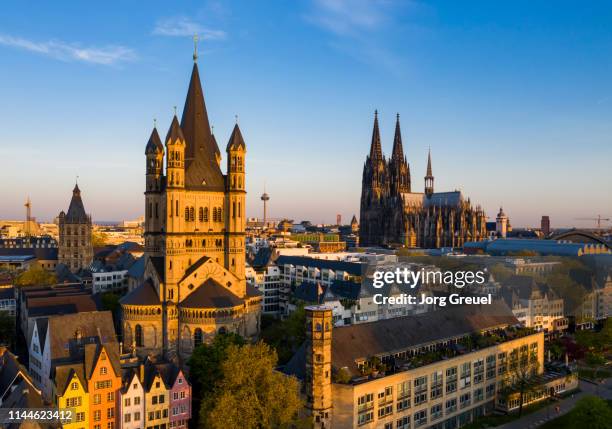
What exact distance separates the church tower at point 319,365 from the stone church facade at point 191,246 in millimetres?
27295

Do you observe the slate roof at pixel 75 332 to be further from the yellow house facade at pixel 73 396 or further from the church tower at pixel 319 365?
the church tower at pixel 319 365

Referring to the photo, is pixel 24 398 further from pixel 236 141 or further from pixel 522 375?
pixel 522 375

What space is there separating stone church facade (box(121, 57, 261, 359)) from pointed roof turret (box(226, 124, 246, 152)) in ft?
0.59

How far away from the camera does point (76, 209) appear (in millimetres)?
166625

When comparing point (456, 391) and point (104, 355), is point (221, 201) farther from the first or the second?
point (456, 391)

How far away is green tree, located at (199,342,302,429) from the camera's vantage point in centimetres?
5438

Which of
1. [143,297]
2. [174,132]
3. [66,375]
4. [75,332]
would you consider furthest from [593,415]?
[174,132]

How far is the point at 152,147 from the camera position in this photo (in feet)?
305

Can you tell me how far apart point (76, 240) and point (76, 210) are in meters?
9.52

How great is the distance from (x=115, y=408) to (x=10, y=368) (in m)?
14.8

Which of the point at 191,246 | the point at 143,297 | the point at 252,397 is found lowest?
the point at 252,397

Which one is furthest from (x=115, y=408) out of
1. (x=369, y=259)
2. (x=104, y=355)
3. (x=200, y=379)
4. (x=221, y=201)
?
(x=369, y=259)

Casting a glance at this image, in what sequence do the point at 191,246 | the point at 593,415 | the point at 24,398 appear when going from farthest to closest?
the point at 191,246, the point at 593,415, the point at 24,398

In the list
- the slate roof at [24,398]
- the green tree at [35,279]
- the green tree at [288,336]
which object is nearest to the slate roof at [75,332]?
the slate roof at [24,398]
